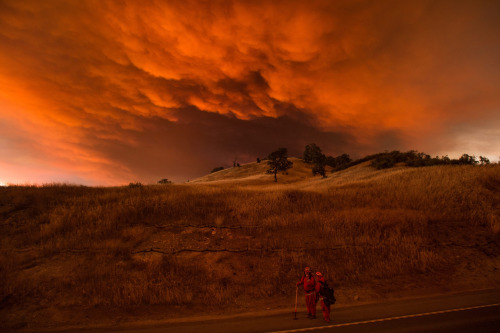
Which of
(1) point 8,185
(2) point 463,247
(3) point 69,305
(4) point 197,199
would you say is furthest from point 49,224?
(2) point 463,247

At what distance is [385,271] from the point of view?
34.2 feet

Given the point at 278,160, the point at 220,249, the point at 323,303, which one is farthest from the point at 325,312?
the point at 278,160

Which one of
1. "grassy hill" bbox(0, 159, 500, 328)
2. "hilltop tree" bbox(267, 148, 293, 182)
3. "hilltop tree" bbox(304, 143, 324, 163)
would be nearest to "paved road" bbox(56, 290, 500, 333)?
"grassy hill" bbox(0, 159, 500, 328)

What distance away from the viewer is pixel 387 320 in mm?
6770

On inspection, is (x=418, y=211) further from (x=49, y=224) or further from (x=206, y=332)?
(x=49, y=224)

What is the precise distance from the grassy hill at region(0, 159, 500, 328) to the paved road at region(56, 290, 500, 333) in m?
1.00

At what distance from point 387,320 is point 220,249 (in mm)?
7916

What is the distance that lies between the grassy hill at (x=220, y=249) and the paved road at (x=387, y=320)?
1.00 metres

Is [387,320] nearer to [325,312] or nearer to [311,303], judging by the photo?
[325,312]

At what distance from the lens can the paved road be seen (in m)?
6.26

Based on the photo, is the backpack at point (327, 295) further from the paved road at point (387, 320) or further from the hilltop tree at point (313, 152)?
the hilltop tree at point (313, 152)

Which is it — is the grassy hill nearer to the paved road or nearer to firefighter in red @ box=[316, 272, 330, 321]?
the paved road

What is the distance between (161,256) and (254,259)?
4.73 metres

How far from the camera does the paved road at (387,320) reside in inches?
246
